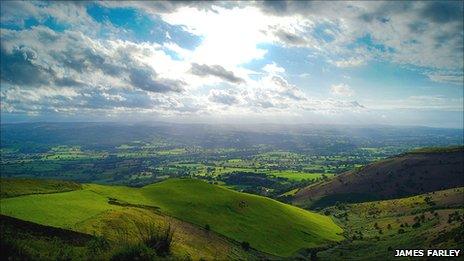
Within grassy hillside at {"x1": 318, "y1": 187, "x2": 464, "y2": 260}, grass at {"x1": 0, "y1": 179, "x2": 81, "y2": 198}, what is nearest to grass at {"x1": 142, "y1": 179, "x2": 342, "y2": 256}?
grassy hillside at {"x1": 318, "y1": 187, "x2": 464, "y2": 260}

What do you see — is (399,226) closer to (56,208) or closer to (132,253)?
(132,253)

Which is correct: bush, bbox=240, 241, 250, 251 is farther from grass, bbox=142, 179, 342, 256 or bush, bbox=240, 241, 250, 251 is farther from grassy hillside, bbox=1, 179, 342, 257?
grass, bbox=142, 179, 342, 256

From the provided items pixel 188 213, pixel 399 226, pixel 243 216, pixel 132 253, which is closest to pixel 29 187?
pixel 188 213

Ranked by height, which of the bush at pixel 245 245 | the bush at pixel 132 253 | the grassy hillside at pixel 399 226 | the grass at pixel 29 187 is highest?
the grass at pixel 29 187

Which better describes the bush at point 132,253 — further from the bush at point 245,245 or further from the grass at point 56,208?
the bush at point 245,245

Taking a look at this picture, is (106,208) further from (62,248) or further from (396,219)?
(396,219)

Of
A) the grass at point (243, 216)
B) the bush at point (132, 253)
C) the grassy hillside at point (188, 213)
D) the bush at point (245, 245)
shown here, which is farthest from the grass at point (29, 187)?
the bush at point (245, 245)
